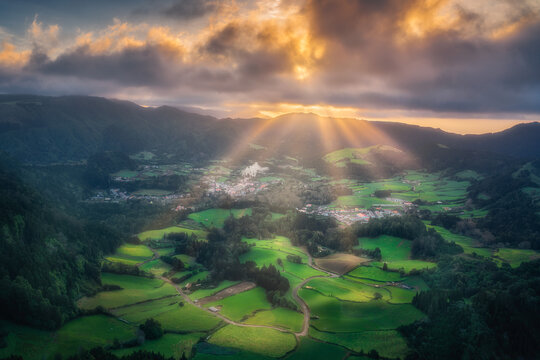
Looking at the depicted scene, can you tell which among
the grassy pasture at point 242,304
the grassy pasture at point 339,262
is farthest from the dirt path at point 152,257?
the grassy pasture at point 339,262

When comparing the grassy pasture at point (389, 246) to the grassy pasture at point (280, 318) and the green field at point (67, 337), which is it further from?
the green field at point (67, 337)

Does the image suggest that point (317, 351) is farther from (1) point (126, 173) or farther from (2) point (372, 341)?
(1) point (126, 173)

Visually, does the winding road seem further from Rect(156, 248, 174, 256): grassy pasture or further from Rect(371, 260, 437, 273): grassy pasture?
A: Rect(371, 260, 437, 273): grassy pasture

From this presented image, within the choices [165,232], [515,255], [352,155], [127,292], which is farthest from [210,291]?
[352,155]

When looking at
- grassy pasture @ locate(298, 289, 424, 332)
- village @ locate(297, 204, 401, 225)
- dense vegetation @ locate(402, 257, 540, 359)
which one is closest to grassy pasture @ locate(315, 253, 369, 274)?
grassy pasture @ locate(298, 289, 424, 332)

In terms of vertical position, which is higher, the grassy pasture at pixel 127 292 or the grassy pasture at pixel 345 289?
the grassy pasture at pixel 345 289
